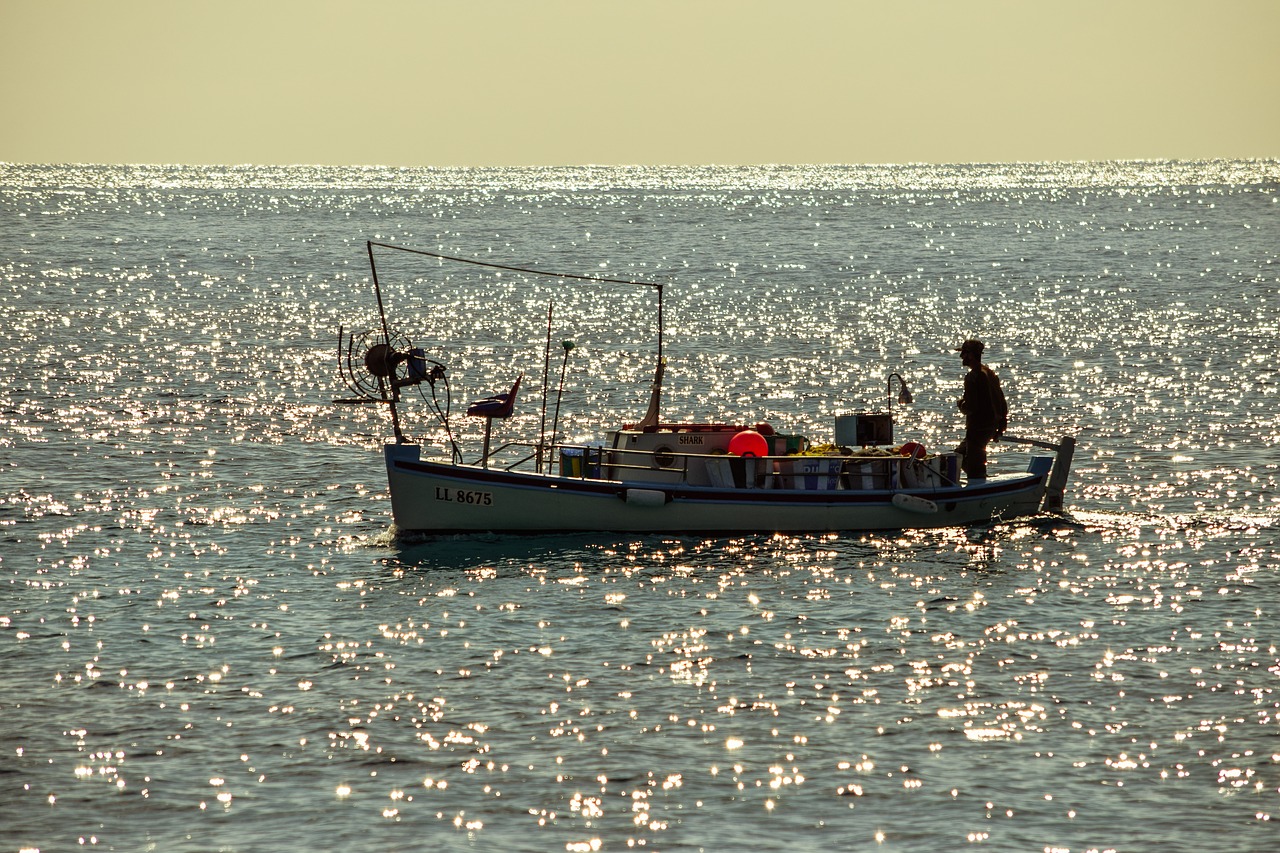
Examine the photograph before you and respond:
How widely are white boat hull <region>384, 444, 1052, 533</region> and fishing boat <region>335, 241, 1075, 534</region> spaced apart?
23 millimetres

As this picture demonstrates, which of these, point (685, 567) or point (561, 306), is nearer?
point (685, 567)

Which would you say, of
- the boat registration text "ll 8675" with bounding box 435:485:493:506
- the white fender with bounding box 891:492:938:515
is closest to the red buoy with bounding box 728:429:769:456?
the white fender with bounding box 891:492:938:515

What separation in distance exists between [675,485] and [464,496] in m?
4.74

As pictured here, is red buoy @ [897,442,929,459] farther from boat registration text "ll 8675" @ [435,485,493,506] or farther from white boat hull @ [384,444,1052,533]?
boat registration text "ll 8675" @ [435,485,493,506]

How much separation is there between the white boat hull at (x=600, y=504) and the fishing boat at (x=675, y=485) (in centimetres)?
2

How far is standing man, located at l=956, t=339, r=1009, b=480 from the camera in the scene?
3841 centimetres

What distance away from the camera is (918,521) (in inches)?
1485

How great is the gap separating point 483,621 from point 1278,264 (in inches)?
5036

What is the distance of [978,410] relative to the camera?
127 feet

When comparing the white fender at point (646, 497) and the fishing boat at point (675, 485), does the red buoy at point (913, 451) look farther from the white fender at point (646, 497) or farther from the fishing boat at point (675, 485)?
the white fender at point (646, 497)

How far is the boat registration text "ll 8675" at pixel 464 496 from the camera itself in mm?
35938

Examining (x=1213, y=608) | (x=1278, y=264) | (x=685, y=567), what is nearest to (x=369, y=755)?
(x=685, y=567)

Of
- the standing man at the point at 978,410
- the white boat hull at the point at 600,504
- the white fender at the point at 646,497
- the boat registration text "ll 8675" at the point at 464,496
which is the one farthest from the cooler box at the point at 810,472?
the boat registration text "ll 8675" at the point at 464,496

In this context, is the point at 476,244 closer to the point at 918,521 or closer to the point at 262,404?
the point at 262,404
